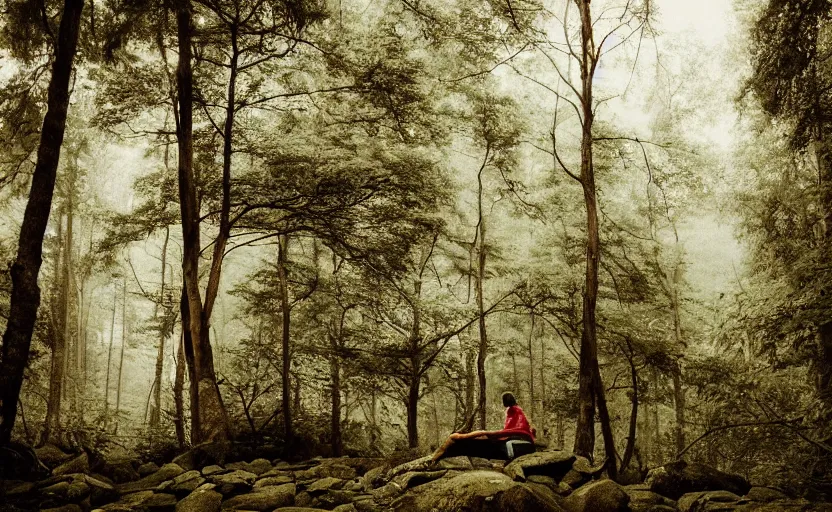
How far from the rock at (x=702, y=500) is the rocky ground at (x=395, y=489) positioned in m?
0.01

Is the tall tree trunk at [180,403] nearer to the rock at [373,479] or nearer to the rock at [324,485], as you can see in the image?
the rock at [324,485]

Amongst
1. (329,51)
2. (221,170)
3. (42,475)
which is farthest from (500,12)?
(42,475)

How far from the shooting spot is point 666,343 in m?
9.92

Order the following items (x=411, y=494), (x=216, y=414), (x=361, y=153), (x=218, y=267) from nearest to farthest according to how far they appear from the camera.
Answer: (x=411, y=494)
(x=216, y=414)
(x=218, y=267)
(x=361, y=153)

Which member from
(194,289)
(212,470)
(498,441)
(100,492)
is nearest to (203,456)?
(212,470)

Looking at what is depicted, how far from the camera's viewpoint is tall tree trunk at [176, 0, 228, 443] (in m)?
8.16

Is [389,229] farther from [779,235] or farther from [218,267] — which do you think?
[779,235]

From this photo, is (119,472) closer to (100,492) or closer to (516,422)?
(100,492)

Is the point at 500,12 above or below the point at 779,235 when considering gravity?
above

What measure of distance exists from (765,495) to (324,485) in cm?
495

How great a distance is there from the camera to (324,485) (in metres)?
6.00

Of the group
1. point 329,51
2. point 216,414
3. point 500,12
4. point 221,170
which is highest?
point 500,12

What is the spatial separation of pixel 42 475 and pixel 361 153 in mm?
7327

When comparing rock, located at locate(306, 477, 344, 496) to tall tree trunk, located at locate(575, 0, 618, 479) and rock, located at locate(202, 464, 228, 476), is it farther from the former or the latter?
tall tree trunk, located at locate(575, 0, 618, 479)
